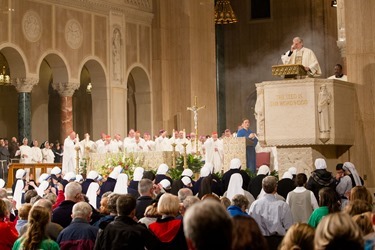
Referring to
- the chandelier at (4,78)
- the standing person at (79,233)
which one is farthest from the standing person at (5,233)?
the chandelier at (4,78)

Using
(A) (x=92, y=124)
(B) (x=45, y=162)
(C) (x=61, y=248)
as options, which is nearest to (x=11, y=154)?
(B) (x=45, y=162)

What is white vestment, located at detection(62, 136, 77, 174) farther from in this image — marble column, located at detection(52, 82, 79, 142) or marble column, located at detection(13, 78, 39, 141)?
marble column, located at detection(52, 82, 79, 142)

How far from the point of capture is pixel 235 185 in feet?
45.6

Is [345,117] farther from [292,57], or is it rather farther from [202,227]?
[202,227]

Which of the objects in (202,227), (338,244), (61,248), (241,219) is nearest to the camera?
(202,227)

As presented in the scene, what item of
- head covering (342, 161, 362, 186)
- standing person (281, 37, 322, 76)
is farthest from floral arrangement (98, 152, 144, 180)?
head covering (342, 161, 362, 186)

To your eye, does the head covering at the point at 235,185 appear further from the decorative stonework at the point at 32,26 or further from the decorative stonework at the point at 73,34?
the decorative stonework at the point at 73,34

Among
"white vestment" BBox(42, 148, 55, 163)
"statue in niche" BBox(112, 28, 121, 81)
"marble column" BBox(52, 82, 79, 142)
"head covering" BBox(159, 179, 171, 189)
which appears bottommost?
"head covering" BBox(159, 179, 171, 189)

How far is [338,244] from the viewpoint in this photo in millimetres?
4367

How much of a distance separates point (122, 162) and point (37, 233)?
53.8ft

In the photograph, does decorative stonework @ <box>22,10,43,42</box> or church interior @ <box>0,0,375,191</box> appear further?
church interior @ <box>0,0,375,191</box>

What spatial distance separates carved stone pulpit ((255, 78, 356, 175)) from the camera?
15.7 metres

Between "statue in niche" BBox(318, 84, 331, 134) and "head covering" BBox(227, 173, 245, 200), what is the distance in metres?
2.42

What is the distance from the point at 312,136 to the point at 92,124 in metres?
20.8
